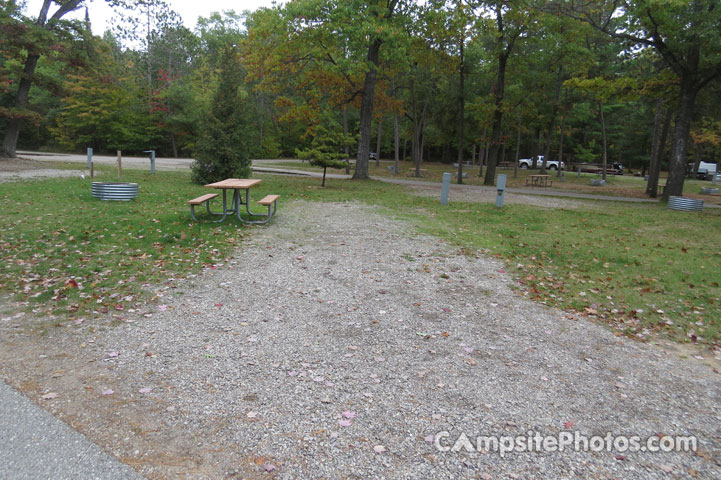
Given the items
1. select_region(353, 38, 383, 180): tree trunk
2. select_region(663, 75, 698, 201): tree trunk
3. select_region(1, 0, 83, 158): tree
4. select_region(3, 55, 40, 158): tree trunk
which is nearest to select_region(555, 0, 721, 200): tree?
select_region(663, 75, 698, 201): tree trunk

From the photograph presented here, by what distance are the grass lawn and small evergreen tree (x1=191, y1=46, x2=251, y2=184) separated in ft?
9.51

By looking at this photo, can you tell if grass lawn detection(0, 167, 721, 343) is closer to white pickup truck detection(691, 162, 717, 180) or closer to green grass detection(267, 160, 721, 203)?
green grass detection(267, 160, 721, 203)

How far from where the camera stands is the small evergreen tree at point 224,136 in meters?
15.4

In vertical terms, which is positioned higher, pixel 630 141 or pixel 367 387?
pixel 630 141

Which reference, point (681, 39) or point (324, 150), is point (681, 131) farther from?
point (324, 150)

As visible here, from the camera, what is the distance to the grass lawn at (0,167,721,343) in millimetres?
5168

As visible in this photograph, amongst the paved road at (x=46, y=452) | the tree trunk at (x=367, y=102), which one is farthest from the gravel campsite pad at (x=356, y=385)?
the tree trunk at (x=367, y=102)

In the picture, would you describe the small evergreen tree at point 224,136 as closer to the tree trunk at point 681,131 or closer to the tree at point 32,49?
the tree at point 32,49

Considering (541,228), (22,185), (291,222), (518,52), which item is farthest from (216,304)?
(518,52)

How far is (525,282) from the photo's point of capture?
636 cm

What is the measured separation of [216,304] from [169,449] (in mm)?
2488

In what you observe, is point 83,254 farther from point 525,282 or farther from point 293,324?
point 525,282

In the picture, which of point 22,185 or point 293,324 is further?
point 22,185

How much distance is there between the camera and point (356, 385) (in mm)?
3463
